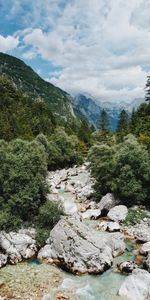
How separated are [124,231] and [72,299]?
51.2ft

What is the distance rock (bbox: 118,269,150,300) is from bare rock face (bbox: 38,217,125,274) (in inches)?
145

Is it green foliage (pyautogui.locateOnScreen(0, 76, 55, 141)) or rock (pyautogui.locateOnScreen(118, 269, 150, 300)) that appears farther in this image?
green foliage (pyautogui.locateOnScreen(0, 76, 55, 141))

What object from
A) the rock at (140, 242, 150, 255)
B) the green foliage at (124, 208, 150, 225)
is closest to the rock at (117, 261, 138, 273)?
the rock at (140, 242, 150, 255)

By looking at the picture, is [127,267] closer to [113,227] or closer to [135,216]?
[113,227]

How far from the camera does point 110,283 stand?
2581cm

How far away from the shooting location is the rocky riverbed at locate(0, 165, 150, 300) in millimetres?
24172

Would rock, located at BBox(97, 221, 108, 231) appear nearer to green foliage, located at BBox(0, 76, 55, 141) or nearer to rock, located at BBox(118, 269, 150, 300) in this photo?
rock, located at BBox(118, 269, 150, 300)

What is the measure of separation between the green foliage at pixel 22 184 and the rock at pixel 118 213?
1013 cm

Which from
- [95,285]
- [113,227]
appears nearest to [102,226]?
[113,227]

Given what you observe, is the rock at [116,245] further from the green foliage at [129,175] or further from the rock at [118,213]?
the green foliage at [129,175]

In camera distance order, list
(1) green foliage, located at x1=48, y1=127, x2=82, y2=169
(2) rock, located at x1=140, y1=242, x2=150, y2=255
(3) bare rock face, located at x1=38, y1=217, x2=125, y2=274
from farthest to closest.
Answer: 1. (1) green foliage, located at x1=48, y1=127, x2=82, y2=169
2. (2) rock, located at x1=140, y1=242, x2=150, y2=255
3. (3) bare rock face, located at x1=38, y1=217, x2=125, y2=274

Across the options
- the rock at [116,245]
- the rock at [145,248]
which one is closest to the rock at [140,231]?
the rock at [145,248]

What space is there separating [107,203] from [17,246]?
705 inches

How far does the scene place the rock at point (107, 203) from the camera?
146 ft
